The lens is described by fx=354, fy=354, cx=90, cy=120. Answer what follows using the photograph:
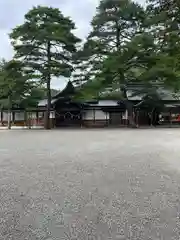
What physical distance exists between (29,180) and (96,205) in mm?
2039

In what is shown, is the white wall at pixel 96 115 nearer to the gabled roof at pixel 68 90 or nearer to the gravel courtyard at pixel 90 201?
the gabled roof at pixel 68 90

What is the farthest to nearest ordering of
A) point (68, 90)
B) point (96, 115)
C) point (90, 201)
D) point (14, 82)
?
point (96, 115)
point (68, 90)
point (14, 82)
point (90, 201)

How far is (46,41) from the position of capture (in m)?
26.6

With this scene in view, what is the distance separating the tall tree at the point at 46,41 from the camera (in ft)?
86.1

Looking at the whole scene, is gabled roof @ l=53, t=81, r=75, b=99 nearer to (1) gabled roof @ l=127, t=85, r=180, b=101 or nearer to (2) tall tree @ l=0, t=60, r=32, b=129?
(2) tall tree @ l=0, t=60, r=32, b=129

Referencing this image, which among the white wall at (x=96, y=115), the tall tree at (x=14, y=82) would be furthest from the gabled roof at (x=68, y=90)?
the tall tree at (x=14, y=82)

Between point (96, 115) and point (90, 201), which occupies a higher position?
point (96, 115)

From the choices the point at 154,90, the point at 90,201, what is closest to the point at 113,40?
the point at 154,90

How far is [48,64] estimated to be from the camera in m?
26.8

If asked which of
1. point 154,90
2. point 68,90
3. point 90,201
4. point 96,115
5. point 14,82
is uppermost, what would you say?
point 14,82

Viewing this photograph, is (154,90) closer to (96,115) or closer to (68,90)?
(96,115)

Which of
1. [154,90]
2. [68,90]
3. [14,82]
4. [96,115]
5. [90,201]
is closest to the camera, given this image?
[90,201]

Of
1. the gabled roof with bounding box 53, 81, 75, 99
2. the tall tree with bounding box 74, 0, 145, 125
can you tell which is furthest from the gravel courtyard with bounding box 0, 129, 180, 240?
the gabled roof with bounding box 53, 81, 75, 99

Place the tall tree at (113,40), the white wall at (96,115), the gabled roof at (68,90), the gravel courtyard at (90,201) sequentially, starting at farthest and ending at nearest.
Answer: the white wall at (96,115), the gabled roof at (68,90), the tall tree at (113,40), the gravel courtyard at (90,201)
